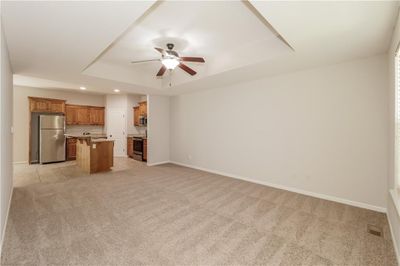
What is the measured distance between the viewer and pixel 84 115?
25.2 feet

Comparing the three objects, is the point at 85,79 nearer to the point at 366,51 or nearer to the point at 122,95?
the point at 122,95

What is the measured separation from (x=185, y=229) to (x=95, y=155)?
4.14 meters

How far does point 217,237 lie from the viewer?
2238 mm

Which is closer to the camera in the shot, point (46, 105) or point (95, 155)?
point (95, 155)

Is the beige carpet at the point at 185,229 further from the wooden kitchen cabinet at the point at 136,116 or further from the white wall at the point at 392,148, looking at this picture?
the wooden kitchen cabinet at the point at 136,116

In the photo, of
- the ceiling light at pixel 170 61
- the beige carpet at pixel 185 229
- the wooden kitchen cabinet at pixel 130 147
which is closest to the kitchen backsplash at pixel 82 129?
the wooden kitchen cabinet at pixel 130 147

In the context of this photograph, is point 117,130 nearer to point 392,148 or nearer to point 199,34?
point 199,34

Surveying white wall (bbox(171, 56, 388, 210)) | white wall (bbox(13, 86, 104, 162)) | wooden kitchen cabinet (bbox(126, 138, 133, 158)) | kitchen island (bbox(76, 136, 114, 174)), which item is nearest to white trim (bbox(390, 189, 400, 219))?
white wall (bbox(171, 56, 388, 210))

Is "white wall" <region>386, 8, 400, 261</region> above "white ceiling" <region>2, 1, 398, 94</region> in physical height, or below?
below

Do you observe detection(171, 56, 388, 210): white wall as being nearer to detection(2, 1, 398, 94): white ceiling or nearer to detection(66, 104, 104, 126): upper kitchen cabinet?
detection(2, 1, 398, 94): white ceiling

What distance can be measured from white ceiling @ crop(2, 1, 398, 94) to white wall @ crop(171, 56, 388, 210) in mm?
397

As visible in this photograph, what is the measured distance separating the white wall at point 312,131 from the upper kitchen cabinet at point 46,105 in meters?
5.76

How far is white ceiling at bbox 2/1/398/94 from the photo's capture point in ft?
5.92

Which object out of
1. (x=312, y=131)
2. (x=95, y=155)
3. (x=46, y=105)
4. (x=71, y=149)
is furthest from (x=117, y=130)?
(x=312, y=131)
